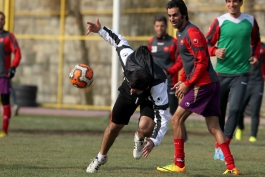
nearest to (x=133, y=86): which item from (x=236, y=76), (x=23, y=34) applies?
(x=236, y=76)

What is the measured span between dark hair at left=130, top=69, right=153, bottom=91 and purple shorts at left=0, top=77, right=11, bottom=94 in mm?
6118

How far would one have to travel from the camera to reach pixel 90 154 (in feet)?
34.9

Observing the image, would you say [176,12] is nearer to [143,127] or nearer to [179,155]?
[143,127]

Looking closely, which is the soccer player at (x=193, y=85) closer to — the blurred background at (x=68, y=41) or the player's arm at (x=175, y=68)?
the player's arm at (x=175, y=68)

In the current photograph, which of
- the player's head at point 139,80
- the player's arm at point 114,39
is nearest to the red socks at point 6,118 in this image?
the player's arm at point 114,39

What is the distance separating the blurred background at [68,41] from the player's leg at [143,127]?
14.2 m

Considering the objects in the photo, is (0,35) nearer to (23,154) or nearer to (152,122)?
(23,154)

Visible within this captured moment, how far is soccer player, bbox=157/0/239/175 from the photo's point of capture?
852 cm

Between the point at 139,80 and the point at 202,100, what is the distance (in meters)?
1.17

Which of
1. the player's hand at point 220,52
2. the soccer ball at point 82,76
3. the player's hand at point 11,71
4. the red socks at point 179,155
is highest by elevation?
the player's hand at point 220,52

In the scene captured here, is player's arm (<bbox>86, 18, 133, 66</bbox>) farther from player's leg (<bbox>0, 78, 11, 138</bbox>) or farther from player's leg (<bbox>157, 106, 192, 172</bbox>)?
player's leg (<bbox>0, 78, 11, 138</bbox>)

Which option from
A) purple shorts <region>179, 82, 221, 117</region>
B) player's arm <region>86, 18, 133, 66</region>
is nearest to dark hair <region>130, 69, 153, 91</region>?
player's arm <region>86, 18, 133, 66</region>

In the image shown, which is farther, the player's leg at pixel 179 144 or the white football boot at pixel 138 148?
the player's leg at pixel 179 144

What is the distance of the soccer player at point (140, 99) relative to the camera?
310 inches
